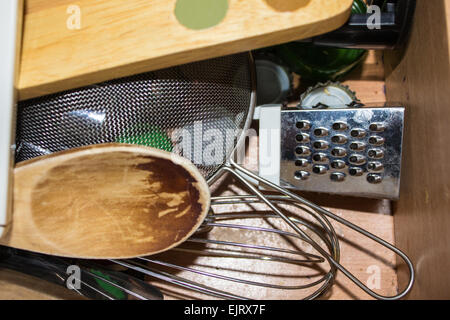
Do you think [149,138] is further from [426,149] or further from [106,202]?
[426,149]

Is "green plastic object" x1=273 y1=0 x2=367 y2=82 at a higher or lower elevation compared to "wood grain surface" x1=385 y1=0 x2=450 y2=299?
higher

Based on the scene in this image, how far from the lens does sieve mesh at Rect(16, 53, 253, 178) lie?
41 centimetres

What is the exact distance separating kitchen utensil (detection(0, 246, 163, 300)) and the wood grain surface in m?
0.31

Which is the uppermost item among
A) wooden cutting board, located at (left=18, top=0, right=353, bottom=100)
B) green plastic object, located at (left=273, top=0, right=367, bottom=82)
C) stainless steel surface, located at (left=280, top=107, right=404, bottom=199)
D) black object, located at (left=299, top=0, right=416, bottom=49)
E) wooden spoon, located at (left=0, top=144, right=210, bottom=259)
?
green plastic object, located at (left=273, top=0, right=367, bottom=82)

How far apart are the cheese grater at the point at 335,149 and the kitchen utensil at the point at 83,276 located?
212 millimetres

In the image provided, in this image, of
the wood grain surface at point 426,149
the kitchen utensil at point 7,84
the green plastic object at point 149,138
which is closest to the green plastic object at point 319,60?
the wood grain surface at point 426,149

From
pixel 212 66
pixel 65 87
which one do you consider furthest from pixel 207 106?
pixel 65 87

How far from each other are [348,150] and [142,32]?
0.26m

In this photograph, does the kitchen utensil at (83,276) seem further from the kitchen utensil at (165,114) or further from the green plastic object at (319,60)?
the green plastic object at (319,60)

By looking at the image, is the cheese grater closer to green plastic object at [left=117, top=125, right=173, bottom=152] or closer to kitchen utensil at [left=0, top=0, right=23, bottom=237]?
green plastic object at [left=117, top=125, right=173, bottom=152]

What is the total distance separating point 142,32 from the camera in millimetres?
368

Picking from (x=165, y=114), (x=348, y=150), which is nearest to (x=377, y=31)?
(x=348, y=150)

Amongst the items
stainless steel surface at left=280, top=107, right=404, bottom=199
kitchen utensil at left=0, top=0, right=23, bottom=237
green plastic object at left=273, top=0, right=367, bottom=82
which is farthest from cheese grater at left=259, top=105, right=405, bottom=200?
kitchen utensil at left=0, top=0, right=23, bottom=237

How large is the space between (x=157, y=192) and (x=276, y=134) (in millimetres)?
165
